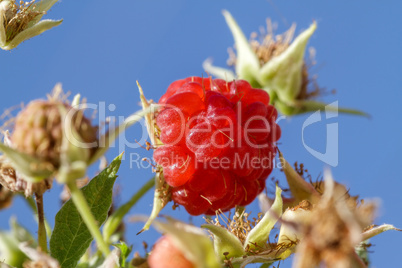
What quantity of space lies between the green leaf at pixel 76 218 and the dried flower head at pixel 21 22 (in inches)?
25.5

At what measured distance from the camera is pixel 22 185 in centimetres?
162

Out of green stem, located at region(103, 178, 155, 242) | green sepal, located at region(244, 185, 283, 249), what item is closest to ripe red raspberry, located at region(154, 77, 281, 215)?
green stem, located at region(103, 178, 155, 242)

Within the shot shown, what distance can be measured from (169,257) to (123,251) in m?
0.72

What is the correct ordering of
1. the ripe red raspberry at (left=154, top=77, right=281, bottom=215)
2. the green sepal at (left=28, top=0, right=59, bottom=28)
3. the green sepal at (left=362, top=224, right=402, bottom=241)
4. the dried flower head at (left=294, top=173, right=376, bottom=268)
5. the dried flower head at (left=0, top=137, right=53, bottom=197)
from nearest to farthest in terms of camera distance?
the dried flower head at (left=294, top=173, right=376, bottom=268), the dried flower head at (left=0, top=137, right=53, bottom=197), the green sepal at (left=362, top=224, right=402, bottom=241), the ripe red raspberry at (left=154, top=77, right=281, bottom=215), the green sepal at (left=28, top=0, right=59, bottom=28)

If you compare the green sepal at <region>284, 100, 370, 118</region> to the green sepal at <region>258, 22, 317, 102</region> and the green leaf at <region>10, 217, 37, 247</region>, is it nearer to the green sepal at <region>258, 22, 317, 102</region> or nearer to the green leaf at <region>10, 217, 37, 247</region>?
the green sepal at <region>258, 22, 317, 102</region>

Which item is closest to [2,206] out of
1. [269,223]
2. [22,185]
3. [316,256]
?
[22,185]

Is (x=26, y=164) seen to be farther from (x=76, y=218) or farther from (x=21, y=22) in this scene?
(x=21, y=22)

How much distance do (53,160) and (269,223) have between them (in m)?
0.79

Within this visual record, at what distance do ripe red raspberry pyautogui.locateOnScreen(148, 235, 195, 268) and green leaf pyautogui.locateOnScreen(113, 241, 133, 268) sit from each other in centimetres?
53


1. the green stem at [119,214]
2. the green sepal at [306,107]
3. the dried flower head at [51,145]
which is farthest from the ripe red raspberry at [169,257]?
the green sepal at [306,107]

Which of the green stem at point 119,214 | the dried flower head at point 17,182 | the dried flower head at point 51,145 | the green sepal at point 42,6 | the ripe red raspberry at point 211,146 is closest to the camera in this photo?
the dried flower head at point 51,145

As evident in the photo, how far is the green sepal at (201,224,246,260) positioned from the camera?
172 centimetres

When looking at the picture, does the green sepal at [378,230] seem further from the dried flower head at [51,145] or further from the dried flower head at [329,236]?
the dried flower head at [51,145]

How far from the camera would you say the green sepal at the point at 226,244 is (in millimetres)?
1717
